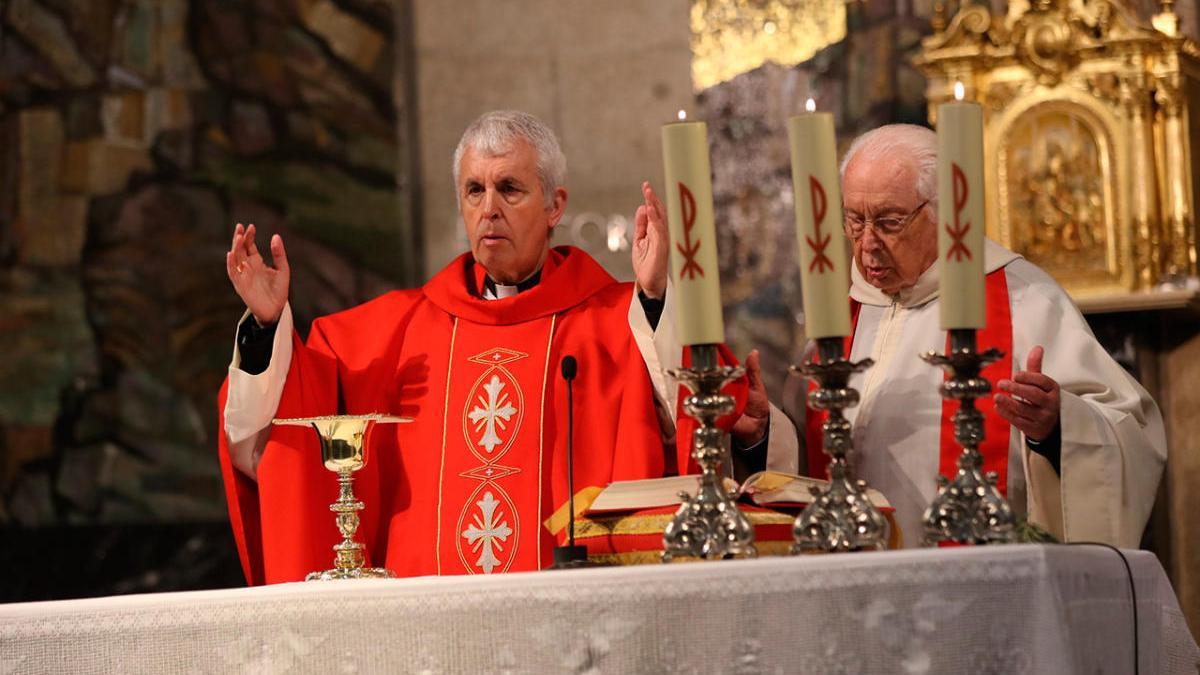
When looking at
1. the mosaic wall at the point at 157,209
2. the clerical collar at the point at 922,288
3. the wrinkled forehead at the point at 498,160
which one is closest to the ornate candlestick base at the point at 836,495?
the clerical collar at the point at 922,288

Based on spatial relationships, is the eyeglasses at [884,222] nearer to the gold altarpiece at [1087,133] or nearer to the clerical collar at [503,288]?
the clerical collar at [503,288]

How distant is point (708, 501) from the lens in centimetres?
242

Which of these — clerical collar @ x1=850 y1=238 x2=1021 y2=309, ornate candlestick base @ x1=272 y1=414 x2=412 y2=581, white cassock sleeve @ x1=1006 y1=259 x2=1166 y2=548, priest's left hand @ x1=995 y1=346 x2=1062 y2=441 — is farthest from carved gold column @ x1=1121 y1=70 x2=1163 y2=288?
ornate candlestick base @ x1=272 y1=414 x2=412 y2=581

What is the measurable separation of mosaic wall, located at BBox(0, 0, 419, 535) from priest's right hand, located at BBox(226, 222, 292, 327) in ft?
13.6

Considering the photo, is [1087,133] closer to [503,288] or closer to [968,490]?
[503,288]

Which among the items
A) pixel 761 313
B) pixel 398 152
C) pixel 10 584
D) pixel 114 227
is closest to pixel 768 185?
pixel 761 313

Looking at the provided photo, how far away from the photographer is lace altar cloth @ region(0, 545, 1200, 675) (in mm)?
2098

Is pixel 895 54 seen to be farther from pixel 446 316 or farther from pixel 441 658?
pixel 441 658

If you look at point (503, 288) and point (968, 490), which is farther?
point (503, 288)

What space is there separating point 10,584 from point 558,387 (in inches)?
167

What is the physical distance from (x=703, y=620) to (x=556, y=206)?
2.26 meters

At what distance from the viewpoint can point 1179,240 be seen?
220 inches

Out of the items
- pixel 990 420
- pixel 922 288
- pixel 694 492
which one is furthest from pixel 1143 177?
pixel 694 492

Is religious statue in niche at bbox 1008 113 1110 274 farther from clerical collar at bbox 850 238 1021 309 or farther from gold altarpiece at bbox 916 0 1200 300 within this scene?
clerical collar at bbox 850 238 1021 309
